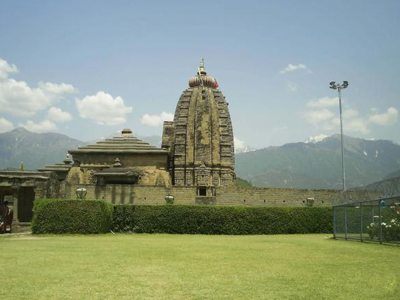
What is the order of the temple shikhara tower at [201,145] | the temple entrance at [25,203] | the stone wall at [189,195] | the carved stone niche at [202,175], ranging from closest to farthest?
1. the temple entrance at [25,203]
2. the stone wall at [189,195]
3. the carved stone niche at [202,175]
4. the temple shikhara tower at [201,145]

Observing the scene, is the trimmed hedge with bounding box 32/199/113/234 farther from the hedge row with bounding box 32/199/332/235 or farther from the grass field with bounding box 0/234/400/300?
the grass field with bounding box 0/234/400/300

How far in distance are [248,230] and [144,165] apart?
59.8 feet

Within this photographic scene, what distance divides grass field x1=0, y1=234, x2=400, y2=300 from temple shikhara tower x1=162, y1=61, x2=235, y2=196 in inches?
1344

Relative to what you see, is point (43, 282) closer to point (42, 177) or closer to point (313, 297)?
point (313, 297)

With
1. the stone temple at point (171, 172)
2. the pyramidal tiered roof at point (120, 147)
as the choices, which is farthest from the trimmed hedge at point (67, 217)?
the pyramidal tiered roof at point (120, 147)

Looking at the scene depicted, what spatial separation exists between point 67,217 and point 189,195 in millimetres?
12634

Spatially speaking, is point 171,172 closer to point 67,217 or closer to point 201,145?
point 201,145

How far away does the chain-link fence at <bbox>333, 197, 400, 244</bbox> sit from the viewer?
17.6 m

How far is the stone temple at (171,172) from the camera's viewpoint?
3391 centimetres

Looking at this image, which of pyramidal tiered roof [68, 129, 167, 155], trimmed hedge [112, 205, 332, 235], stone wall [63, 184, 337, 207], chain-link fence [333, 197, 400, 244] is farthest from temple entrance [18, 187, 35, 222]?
chain-link fence [333, 197, 400, 244]

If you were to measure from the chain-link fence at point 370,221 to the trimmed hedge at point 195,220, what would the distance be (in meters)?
6.61

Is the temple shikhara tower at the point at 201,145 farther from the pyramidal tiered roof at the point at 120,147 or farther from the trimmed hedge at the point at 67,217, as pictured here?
the trimmed hedge at the point at 67,217

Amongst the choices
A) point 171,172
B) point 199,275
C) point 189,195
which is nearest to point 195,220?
point 189,195

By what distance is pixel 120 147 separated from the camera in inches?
1775
